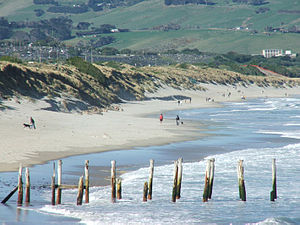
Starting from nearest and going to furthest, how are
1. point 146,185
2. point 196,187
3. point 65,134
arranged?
point 146,185
point 196,187
point 65,134

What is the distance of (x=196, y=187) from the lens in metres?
22.1

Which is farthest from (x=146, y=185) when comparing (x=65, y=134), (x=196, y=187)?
(x=65, y=134)

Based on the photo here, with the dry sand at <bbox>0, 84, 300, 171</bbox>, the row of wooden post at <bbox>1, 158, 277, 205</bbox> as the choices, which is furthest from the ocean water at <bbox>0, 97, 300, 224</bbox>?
the dry sand at <bbox>0, 84, 300, 171</bbox>

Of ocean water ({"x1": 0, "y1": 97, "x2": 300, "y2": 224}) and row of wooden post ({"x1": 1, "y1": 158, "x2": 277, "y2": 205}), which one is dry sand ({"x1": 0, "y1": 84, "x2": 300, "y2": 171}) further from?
row of wooden post ({"x1": 1, "y1": 158, "x2": 277, "y2": 205})

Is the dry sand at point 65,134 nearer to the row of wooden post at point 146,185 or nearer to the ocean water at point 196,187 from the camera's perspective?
the ocean water at point 196,187

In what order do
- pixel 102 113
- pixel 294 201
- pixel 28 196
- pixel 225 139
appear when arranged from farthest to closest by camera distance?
pixel 102 113 → pixel 225 139 → pixel 294 201 → pixel 28 196

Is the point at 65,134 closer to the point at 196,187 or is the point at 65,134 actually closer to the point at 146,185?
the point at 196,187

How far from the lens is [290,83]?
168 metres

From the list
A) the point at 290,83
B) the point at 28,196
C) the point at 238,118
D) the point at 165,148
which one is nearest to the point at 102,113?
the point at 238,118

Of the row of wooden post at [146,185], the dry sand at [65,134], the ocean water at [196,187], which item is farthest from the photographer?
the dry sand at [65,134]

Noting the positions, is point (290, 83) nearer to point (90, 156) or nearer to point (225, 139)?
point (225, 139)

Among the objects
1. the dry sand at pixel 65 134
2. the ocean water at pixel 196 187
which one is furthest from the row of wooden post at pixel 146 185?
the dry sand at pixel 65 134

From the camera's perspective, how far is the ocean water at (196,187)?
1725 centimetres

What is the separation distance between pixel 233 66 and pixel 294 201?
166m
